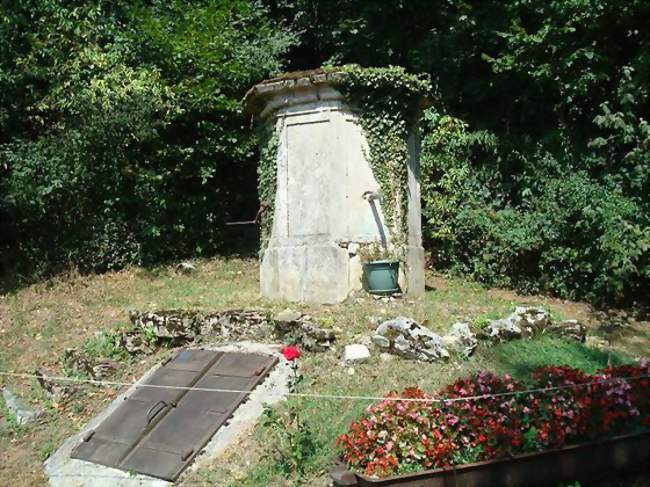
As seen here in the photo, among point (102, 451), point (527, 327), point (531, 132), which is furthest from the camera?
point (531, 132)

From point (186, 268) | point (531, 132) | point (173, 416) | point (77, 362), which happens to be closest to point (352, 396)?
point (173, 416)

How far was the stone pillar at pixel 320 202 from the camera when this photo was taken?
8328mm

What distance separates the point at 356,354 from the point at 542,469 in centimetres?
239

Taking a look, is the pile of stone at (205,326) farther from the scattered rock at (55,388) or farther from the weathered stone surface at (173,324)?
the scattered rock at (55,388)

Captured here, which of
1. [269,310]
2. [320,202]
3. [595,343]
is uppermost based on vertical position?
[320,202]

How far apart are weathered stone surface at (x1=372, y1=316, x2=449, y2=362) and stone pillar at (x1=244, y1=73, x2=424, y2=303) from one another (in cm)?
189

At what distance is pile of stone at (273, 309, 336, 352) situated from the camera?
657cm

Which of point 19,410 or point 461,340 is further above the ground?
point 461,340

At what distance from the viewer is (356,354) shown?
6.27 meters

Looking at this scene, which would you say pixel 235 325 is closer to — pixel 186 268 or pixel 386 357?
pixel 386 357

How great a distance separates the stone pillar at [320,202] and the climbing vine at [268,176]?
12 centimetres

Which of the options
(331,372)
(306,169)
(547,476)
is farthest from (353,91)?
(547,476)

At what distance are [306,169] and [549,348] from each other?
3951 mm

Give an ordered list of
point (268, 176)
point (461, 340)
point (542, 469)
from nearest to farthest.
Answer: point (542, 469)
point (461, 340)
point (268, 176)
